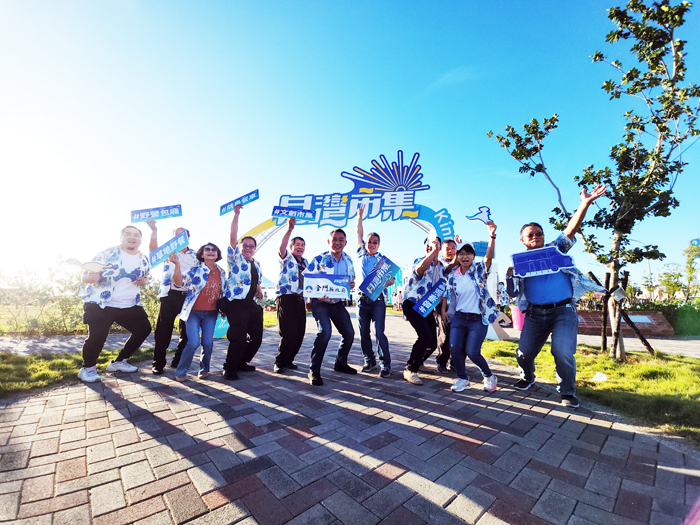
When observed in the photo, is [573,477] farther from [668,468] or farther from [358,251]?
[358,251]

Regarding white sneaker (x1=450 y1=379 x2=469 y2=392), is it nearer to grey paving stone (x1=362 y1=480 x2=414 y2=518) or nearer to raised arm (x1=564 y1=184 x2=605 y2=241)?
raised arm (x1=564 y1=184 x2=605 y2=241)

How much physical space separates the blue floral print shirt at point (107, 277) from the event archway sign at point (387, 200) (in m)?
6.52

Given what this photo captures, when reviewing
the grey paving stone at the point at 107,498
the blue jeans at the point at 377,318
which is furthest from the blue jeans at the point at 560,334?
the grey paving stone at the point at 107,498

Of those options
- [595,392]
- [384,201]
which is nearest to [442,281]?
[595,392]

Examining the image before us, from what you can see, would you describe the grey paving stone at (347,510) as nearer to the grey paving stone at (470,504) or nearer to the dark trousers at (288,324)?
the grey paving stone at (470,504)

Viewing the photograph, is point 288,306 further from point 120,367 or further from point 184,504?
point 184,504

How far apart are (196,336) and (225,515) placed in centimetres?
301

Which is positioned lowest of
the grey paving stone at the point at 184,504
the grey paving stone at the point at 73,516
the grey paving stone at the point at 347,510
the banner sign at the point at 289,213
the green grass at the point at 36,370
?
the green grass at the point at 36,370

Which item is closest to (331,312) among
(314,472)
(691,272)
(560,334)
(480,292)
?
(480,292)

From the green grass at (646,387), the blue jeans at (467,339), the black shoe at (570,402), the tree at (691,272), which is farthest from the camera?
the tree at (691,272)

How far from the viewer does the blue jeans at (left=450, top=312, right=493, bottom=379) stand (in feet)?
13.4

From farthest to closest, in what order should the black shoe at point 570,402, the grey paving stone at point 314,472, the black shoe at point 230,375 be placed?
the black shoe at point 230,375 → the black shoe at point 570,402 → the grey paving stone at point 314,472

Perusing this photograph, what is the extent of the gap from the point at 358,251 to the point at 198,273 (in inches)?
89.3

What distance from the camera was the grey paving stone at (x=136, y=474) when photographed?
2.03m
